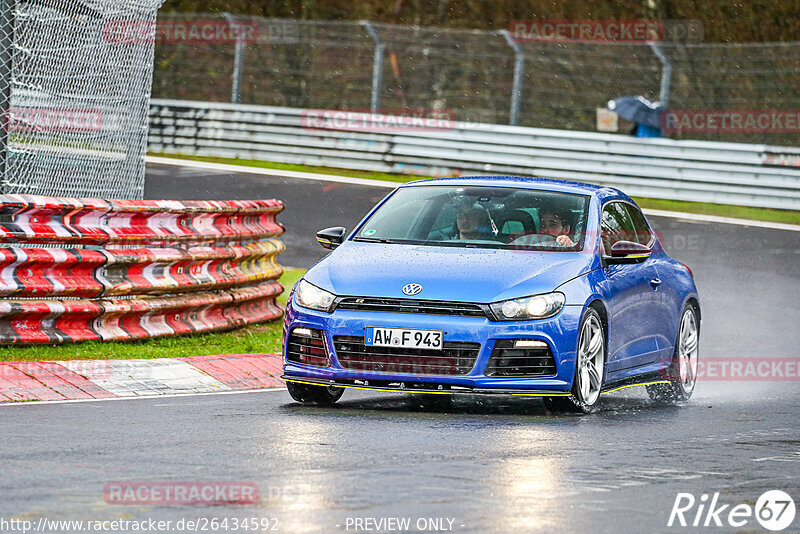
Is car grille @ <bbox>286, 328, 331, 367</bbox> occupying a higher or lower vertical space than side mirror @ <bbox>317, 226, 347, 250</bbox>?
lower

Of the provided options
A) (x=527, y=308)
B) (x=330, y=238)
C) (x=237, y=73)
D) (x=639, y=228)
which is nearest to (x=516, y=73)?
(x=237, y=73)

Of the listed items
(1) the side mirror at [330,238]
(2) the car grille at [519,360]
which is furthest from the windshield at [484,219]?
(2) the car grille at [519,360]

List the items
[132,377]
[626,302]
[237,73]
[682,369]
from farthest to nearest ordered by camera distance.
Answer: [237,73]
[682,369]
[132,377]
[626,302]

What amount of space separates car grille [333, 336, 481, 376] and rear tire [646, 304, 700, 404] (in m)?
2.45

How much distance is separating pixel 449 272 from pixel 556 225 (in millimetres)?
1184

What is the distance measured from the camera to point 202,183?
82.2 ft

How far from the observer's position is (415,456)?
7.48m

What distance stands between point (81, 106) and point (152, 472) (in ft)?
20.2

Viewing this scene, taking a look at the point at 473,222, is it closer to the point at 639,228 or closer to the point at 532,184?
the point at 532,184

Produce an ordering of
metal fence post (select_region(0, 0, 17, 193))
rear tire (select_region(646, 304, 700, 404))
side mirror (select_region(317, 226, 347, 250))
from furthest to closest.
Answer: metal fence post (select_region(0, 0, 17, 193))
rear tire (select_region(646, 304, 700, 404))
side mirror (select_region(317, 226, 347, 250))

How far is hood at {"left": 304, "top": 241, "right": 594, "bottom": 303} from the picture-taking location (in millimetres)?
9055

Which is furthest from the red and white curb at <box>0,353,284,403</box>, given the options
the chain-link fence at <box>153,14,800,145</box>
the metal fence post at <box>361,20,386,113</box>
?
the metal fence post at <box>361,20,386,113</box>

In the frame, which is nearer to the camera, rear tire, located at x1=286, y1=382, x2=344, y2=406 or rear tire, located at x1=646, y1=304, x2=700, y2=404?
rear tire, located at x1=286, y1=382, x2=344, y2=406

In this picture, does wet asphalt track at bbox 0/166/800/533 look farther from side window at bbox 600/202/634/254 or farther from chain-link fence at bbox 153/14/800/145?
chain-link fence at bbox 153/14/800/145
